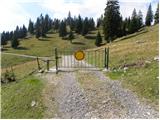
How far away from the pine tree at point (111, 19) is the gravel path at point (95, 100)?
44923 millimetres

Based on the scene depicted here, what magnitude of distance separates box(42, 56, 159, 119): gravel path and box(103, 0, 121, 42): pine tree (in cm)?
4492

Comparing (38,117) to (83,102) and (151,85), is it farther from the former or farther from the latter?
(151,85)

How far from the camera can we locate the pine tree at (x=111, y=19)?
208 ft

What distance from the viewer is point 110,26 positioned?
63562 mm

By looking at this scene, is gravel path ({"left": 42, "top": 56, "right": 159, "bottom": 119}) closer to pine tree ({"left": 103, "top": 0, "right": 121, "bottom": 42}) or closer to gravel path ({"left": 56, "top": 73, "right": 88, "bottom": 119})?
gravel path ({"left": 56, "top": 73, "right": 88, "bottom": 119})

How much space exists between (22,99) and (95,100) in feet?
13.4

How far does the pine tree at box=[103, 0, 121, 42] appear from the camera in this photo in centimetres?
6331

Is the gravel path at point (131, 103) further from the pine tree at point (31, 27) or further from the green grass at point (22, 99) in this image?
the pine tree at point (31, 27)

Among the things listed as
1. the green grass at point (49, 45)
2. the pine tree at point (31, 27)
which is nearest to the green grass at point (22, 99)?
the green grass at point (49, 45)

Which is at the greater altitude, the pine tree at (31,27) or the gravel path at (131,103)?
the pine tree at (31,27)

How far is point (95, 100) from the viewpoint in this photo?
50.2 feet

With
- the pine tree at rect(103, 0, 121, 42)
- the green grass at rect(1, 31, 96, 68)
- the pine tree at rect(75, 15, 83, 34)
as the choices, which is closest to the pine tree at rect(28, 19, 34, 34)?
the green grass at rect(1, 31, 96, 68)

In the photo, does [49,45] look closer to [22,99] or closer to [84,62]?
[84,62]

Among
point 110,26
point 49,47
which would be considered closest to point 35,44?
point 49,47
